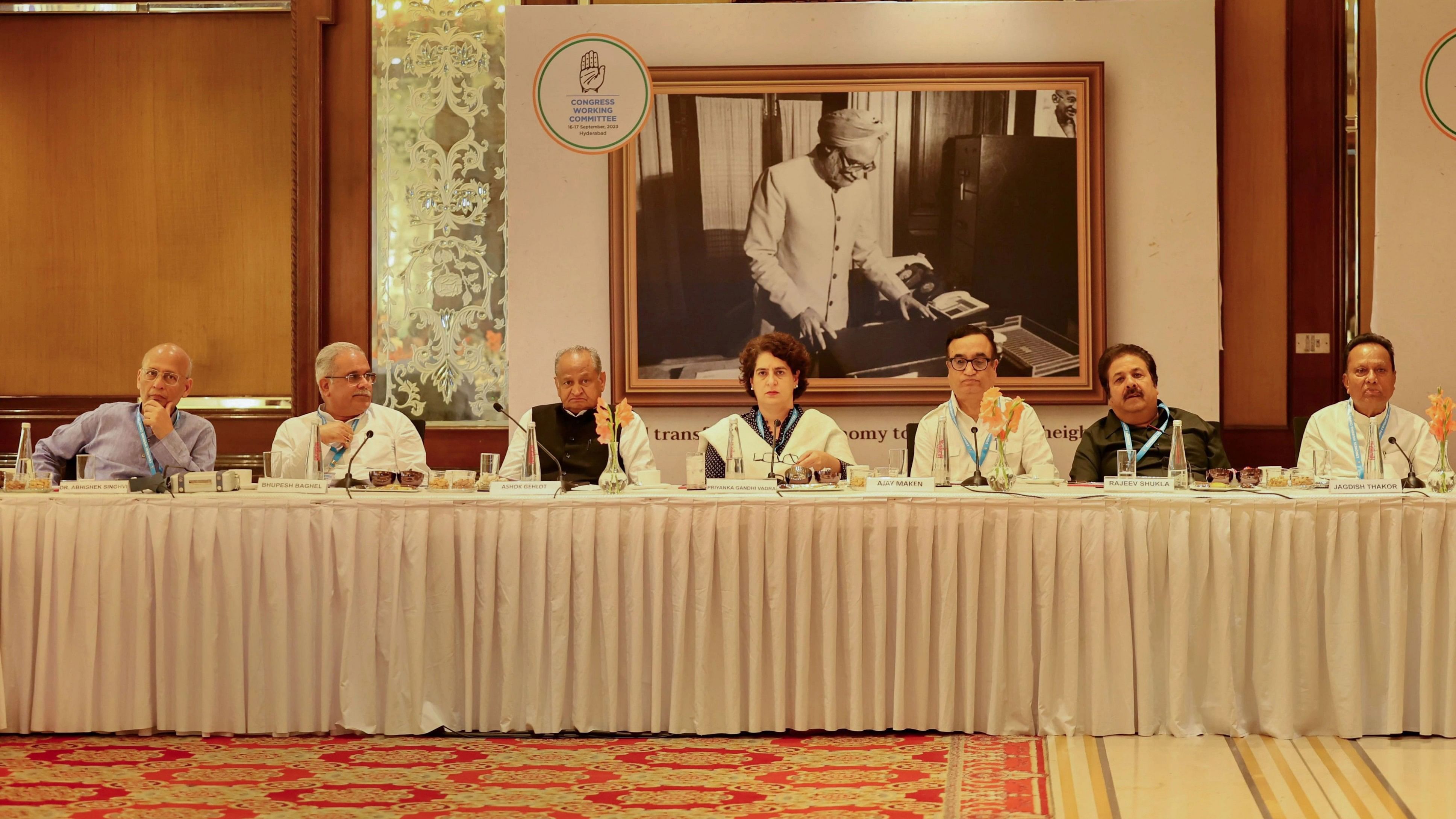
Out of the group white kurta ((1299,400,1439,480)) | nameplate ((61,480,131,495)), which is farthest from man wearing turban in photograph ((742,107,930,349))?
nameplate ((61,480,131,495))

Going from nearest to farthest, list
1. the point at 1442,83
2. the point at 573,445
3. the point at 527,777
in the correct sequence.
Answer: the point at 527,777 → the point at 573,445 → the point at 1442,83

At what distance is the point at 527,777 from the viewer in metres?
2.89

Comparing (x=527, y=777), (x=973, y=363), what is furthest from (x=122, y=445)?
(x=973, y=363)

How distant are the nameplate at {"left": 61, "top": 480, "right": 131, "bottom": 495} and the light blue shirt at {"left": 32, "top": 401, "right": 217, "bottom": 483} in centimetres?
53

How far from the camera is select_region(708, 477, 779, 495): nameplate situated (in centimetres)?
339

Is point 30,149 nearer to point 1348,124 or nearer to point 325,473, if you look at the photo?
point 325,473

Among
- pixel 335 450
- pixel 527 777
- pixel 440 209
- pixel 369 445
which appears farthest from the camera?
pixel 440 209

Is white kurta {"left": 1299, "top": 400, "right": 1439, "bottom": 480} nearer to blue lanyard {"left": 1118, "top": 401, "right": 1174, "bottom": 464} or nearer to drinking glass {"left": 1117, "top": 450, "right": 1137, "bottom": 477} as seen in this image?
blue lanyard {"left": 1118, "top": 401, "right": 1174, "bottom": 464}

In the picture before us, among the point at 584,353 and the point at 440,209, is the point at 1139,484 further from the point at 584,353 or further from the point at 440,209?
the point at 440,209

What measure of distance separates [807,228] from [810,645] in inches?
89.7

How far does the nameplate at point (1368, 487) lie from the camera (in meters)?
3.21

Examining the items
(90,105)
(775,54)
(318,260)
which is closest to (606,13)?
(775,54)

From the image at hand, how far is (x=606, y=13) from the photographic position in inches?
200

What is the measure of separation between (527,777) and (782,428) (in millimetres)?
1737
